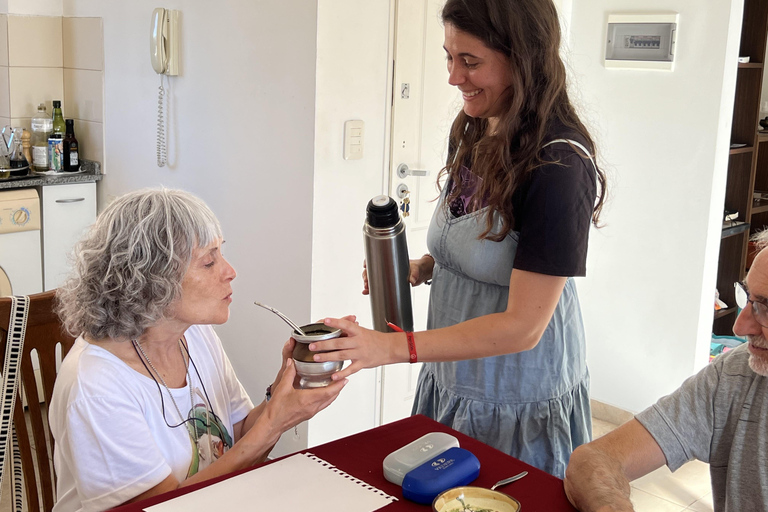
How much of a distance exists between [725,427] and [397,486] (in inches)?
24.1

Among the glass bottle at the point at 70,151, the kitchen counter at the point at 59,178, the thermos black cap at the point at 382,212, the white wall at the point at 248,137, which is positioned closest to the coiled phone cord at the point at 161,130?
the white wall at the point at 248,137

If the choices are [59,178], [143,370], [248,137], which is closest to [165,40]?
[248,137]

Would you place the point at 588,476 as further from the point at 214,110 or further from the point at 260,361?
the point at 214,110

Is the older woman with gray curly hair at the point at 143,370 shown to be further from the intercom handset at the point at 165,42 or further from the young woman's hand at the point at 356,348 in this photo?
the intercom handset at the point at 165,42

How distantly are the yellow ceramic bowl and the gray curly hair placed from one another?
63 cm

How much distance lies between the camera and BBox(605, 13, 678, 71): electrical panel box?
3.12 metres

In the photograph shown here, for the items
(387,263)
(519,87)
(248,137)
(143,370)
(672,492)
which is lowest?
(672,492)

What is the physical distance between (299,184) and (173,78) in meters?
0.84

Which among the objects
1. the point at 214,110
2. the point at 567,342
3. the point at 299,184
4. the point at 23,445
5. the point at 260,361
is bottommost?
the point at 260,361

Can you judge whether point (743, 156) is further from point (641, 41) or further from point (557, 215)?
point (557, 215)

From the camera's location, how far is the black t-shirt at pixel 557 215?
4.68 feet

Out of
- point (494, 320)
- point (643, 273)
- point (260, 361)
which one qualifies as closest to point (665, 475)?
point (643, 273)

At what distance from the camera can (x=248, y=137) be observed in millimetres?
2848

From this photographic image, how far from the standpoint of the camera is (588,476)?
1.28m
